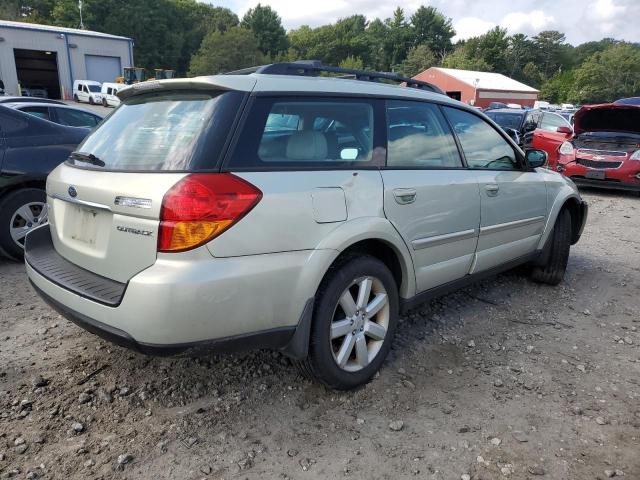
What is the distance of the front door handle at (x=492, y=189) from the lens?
11.6 feet

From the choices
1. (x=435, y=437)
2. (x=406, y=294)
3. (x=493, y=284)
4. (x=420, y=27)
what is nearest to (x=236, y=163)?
(x=406, y=294)

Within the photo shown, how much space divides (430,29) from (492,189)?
111 metres

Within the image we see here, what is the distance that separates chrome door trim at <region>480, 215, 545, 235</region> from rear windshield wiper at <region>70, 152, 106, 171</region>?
8.23 feet

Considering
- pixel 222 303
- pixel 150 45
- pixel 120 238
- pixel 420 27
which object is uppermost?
pixel 420 27

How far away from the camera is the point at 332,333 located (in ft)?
8.66

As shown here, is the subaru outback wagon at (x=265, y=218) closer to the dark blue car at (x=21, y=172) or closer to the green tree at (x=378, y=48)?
the dark blue car at (x=21, y=172)

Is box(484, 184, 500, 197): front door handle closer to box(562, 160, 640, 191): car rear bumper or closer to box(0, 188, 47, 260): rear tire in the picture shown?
box(0, 188, 47, 260): rear tire

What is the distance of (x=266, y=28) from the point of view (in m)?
87.4

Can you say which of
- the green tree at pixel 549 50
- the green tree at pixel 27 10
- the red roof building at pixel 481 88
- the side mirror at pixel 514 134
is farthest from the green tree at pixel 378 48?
the side mirror at pixel 514 134

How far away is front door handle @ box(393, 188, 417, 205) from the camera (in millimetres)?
2830

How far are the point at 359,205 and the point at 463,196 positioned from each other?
3.33 feet

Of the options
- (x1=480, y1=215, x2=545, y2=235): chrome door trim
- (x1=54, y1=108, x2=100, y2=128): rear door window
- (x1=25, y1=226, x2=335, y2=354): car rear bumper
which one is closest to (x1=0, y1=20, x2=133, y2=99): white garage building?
(x1=54, y1=108, x2=100, y2=128): rear door window

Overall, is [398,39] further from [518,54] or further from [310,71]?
[310,71]

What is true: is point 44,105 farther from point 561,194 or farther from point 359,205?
point 561,194
